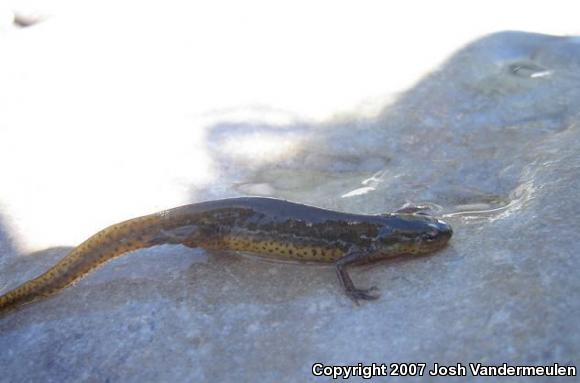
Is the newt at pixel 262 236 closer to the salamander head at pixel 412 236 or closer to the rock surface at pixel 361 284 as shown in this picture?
the salamander head at pixel 412 236


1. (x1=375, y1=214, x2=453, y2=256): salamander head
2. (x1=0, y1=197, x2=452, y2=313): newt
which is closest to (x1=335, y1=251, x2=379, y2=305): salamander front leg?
(x1=0, y1=197, x2=452, y2=313): newt

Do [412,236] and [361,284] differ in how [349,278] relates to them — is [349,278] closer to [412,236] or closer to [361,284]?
[361,284]

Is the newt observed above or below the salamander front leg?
above

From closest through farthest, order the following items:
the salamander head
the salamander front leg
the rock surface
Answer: the rock surface → the salamander front leg → the salamander head

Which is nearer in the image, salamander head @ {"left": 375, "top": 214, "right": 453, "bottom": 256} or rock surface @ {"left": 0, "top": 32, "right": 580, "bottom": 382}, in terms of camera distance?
rock surface @ {"left": 0, "top": 32, "right": 580, "bottom": 382}

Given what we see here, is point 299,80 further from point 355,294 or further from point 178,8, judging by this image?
point 355,294

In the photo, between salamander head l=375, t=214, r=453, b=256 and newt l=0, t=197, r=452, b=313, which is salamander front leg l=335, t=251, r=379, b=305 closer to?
newt l=0, t=197, r=452, b=313

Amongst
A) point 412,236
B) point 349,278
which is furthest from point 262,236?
point 412,236

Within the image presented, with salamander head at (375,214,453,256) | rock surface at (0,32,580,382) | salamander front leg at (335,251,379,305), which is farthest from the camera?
salamander head at (375,214,453,256)
